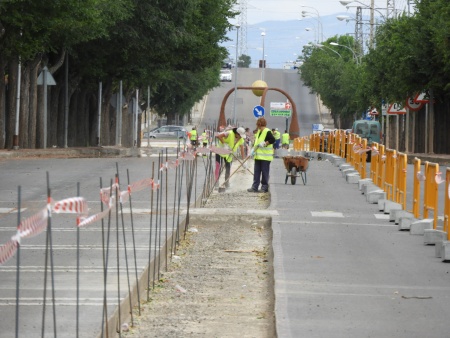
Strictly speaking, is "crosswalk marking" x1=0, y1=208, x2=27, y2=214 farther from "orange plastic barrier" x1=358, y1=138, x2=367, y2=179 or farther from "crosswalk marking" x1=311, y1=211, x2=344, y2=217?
"orange plastic barrier" x1=358, y1=138, x2=367, y2=179

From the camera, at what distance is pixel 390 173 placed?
914 inches

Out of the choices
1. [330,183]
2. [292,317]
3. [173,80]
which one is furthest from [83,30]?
[173,80]

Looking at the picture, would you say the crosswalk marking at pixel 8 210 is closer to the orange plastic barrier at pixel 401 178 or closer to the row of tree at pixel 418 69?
the orange plastic barrier at pixel 401 178

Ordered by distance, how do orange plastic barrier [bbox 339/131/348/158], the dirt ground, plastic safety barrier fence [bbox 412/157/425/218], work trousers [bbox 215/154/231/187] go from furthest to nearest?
orange plastic barrier [bbox 339/131/348/158]
work trousers [bbox 215/154/231/187]
plastic safety barrier fence [bbox 412/157/425/218]
the dirt ground

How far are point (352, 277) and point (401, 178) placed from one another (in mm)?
7886

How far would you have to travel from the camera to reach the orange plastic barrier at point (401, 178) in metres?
20.8

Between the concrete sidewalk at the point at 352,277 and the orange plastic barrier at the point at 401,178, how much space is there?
43 centimetres

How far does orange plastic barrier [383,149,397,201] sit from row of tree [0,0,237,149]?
13668 mm

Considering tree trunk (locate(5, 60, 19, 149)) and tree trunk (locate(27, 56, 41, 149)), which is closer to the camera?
tree trunk (locate(5, 60, 19, 149))

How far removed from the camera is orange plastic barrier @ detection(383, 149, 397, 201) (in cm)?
2258

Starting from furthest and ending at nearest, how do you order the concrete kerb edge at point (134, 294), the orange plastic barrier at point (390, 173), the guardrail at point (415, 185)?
1. the orange plastic barrier at point (390, 173)
2. the guardrail at point (415, 185)
3. the concrete kerb edge at point (134, 294)

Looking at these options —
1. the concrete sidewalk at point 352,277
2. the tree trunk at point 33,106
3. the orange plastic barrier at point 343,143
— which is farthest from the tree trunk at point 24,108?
the concrete sidewalk at point 352,277

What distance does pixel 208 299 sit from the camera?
1285 cm

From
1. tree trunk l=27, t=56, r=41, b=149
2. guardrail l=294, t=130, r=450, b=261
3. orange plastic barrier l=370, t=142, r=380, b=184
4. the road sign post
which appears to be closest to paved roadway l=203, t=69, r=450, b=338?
guardrail l=294, t=130, r=450, b=261
